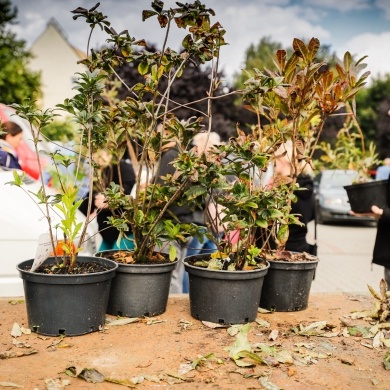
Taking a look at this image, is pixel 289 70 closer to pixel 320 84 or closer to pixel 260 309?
pixel 320 84

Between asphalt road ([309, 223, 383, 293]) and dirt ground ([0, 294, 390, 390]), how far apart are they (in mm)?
2311

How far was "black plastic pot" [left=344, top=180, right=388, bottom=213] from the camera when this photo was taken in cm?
375

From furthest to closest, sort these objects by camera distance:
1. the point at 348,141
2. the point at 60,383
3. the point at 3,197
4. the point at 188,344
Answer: the point at 348,141 → the point at 3,197 → the point at 188,344 → the point at 60,383

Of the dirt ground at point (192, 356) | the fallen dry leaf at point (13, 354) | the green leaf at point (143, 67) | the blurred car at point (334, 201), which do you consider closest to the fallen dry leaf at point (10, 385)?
the dirt ground at point (192, 356)

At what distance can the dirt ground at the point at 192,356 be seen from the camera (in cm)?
175

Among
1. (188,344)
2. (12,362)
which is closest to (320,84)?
(188,344)

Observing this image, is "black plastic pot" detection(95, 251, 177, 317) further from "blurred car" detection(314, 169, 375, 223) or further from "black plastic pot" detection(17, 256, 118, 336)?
"blurred car" detection(314, 169, 375, 223)

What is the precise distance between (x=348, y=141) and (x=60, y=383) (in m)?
3.59

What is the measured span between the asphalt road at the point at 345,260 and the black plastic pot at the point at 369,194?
956 millimetres

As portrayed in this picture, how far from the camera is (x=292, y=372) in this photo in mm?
1847

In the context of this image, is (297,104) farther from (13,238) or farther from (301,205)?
(13,238)

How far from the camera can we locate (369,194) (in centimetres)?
378

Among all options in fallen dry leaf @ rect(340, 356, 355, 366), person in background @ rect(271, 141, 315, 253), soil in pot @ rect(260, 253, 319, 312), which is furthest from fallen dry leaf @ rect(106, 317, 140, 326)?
person in background @ rect(271, 141, 315, 253)

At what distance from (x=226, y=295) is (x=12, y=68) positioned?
22.1 meters
